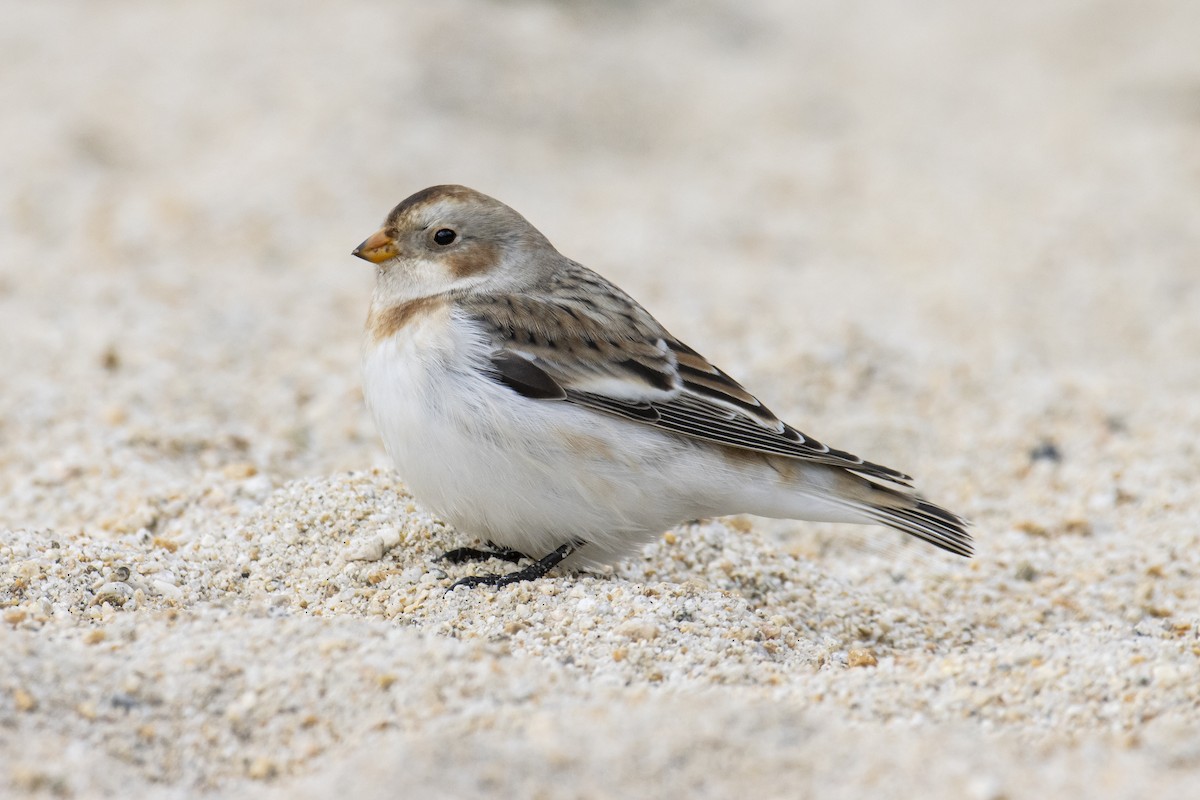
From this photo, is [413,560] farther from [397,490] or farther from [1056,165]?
[1056,165]

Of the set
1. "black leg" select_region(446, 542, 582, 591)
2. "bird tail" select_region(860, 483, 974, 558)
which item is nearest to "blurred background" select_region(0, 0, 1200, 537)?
"black leg" select_region(446, 542, 582, 591)

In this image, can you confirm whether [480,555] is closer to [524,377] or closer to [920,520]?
[524,377]

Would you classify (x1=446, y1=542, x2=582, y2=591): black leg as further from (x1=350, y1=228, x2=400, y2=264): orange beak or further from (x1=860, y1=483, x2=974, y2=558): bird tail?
(x1=350, y1=228, x2=400, y2=264): orange beak

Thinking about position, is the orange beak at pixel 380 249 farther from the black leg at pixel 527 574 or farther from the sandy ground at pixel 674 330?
the black leg at pixel 527 574

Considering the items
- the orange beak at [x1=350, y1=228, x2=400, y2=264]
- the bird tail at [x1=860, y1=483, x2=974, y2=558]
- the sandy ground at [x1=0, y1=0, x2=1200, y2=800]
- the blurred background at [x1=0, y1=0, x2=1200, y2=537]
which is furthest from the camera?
the blurred background at [x1=0, y1=0, x2=1200, y2=537]

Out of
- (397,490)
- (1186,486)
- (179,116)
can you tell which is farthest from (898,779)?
(179,116)
